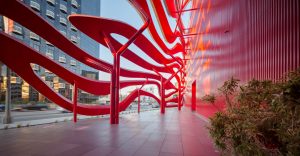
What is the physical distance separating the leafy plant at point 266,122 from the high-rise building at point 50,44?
3380cm

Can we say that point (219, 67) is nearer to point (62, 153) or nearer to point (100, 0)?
point (62, 153)

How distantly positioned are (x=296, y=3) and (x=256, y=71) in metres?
2.56

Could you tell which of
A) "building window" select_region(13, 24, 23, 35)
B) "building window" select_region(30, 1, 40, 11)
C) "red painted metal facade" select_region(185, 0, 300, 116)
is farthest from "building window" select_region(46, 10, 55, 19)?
"red painted metal facade" select_region(185, 0, 300, 116)

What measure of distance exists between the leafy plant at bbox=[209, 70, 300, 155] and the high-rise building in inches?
1331

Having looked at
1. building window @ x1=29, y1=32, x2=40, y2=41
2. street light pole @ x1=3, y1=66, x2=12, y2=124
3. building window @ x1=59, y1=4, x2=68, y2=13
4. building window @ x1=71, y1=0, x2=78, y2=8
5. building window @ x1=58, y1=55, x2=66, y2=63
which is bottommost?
street light pole @ x1=3, y1=66, x2=12, y2=124

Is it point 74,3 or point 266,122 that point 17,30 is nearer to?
point 74,3

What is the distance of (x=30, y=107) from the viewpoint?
3127 centimetres

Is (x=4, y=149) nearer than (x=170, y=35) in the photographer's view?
Yes

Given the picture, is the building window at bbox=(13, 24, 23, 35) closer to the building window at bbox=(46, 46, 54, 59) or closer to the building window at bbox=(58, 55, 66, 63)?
the building window at bbox=(46, 46, 54, 59)

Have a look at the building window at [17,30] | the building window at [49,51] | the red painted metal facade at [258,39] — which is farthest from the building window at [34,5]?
the red painted metal facade at [258,39]

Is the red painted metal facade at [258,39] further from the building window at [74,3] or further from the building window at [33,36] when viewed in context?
the building window at [74,3]

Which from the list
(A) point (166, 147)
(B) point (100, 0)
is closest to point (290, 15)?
(A) point (166, 147)

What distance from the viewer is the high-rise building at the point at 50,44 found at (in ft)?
116

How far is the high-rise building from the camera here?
35.5 metres
